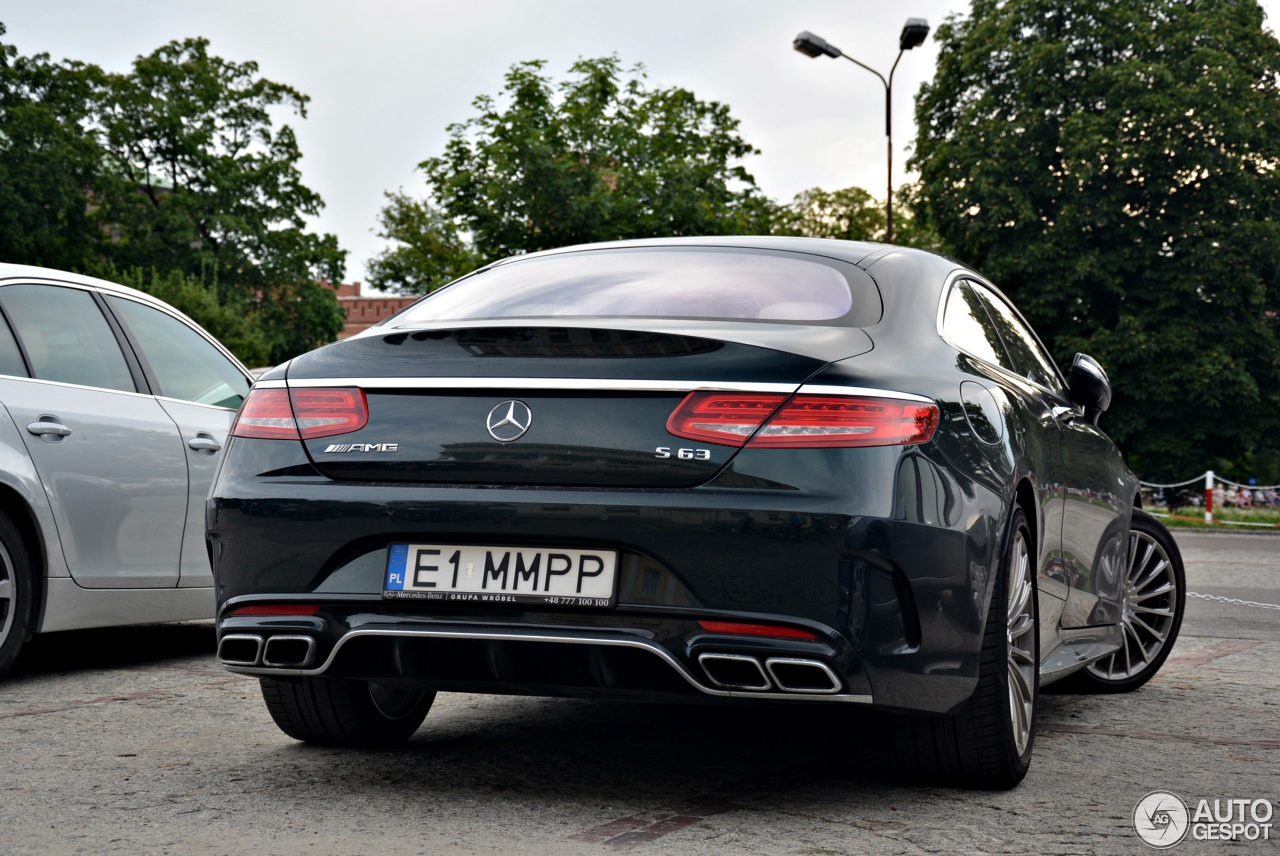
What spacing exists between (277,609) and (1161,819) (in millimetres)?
2218

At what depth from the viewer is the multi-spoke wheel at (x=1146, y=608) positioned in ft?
20.6

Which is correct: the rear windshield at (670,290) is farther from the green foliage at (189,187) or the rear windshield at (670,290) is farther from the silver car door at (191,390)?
the green foliage at (189,187)

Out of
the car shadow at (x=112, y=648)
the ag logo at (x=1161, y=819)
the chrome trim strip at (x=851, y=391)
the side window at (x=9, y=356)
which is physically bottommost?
the car shadow at (x=112, y=648)

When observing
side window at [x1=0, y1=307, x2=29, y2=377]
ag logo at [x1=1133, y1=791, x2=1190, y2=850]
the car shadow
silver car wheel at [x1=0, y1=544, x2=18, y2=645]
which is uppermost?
side window at [x1=0, y1=307, x2=29, y2=377]

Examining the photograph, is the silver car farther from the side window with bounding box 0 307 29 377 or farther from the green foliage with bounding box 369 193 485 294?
the green foliage with bounding box 369 193 485 294

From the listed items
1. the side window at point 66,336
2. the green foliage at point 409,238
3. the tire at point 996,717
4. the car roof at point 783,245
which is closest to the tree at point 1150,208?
the green foliage at point 409,238

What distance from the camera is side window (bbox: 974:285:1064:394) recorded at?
5.25 meters

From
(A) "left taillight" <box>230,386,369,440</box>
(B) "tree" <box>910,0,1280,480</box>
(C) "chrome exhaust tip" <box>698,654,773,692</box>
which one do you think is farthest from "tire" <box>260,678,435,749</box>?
(B) "tree" <box>910,0,1280,480</box>

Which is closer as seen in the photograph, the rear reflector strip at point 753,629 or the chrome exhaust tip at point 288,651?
the rear reflector strip at point 753,629

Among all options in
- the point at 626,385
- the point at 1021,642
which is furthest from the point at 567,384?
the point at 1021,642

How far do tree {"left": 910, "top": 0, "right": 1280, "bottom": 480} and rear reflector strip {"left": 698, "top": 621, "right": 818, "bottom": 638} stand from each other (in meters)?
35.2

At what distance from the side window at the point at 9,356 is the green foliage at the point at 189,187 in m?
44.1

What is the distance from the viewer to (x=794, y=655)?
136 inches

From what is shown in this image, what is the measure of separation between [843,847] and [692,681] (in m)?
0.49
